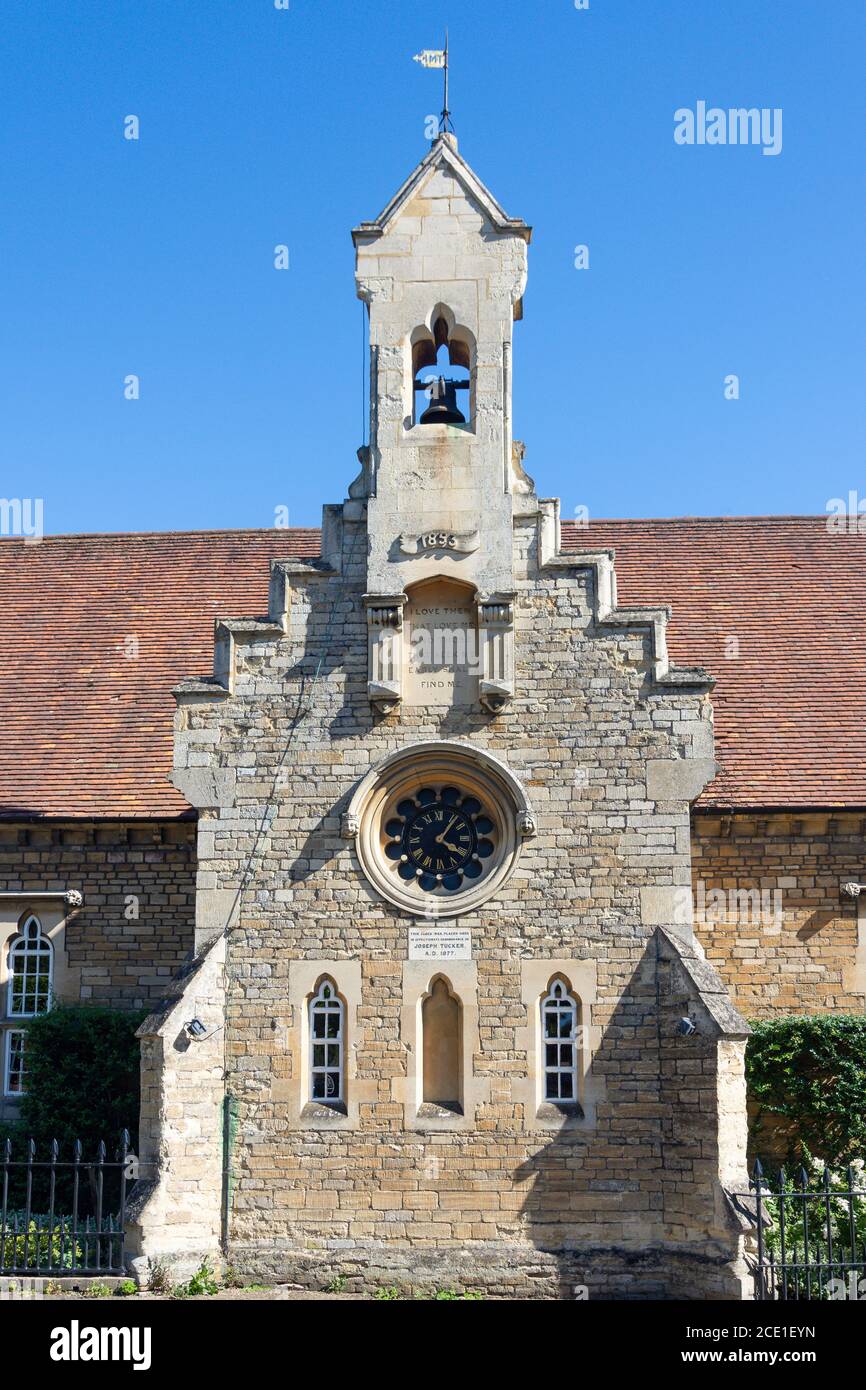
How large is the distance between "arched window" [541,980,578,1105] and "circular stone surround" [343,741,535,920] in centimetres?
143

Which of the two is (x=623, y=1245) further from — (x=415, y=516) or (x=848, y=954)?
(x=415, y=516)

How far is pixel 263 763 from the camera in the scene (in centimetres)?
1848

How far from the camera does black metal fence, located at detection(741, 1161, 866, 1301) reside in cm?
1484

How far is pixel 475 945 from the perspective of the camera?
17.9 meters

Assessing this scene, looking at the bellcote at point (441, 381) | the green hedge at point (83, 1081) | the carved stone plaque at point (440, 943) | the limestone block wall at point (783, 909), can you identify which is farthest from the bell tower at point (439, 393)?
the green hedge at point (83, 1081)

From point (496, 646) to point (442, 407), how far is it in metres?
3.19

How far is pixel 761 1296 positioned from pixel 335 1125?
198 inches

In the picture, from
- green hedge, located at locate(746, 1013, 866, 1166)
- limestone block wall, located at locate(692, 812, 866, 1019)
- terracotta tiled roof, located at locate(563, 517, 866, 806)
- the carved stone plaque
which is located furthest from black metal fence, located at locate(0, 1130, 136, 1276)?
terracotta tiled roof, located at locate(563, 517, 866, 806)

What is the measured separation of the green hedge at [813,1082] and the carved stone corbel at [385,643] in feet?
20.6

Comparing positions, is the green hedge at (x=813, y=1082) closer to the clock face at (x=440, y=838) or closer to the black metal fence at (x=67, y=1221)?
the clock face at (x=440, y=838)

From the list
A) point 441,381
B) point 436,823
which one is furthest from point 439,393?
point 436,823

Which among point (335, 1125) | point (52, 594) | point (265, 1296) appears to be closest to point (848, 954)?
point (335, 1125)

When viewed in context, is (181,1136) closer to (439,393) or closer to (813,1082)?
(813,1082)

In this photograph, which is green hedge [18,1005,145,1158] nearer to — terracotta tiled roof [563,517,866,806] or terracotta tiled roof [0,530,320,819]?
terracotta tiled roof [0,530,320,819]
